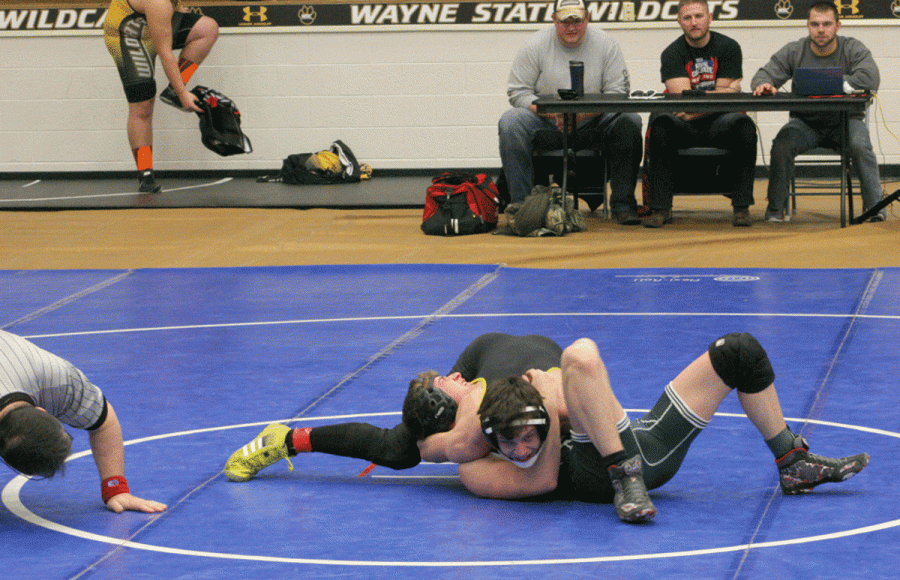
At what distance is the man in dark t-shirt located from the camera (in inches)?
333

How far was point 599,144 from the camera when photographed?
890 cm

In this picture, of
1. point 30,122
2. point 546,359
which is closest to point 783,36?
point 30,122

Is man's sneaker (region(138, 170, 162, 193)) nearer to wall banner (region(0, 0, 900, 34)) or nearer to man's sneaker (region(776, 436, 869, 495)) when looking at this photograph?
wall banner (region(0, 0, 900, 34))

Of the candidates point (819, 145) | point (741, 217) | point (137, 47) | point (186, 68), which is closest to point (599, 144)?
point (741, 217)

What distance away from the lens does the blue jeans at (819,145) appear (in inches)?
334

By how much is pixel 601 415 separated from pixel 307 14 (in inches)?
371

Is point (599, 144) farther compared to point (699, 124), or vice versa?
point (599, 144)

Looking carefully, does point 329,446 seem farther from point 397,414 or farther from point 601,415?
point 601,415

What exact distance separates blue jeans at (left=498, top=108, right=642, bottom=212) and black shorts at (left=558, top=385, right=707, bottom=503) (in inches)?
211

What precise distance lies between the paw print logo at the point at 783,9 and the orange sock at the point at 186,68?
18.0ft

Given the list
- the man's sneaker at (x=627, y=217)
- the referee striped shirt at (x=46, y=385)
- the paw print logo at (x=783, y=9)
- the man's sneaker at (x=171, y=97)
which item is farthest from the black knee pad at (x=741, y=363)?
the paw print logo at (x=783, y=9)

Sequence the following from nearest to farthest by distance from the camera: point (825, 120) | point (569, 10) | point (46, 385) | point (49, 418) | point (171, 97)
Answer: point (49, 418) < point (46, 385) < point (825, 120) < point (569, 10) < point (171, 97)

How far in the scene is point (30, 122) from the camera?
12.6 meters

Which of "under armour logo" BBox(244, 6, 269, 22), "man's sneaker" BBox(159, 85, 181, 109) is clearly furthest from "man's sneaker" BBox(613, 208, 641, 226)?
"under armour logo" BBox(244, 6, 269, 22)
